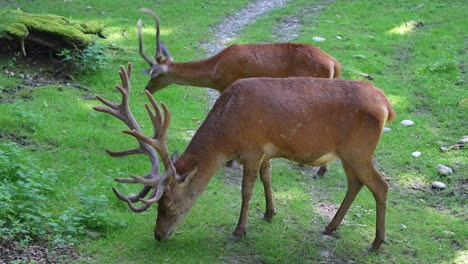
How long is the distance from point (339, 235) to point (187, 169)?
1861mm

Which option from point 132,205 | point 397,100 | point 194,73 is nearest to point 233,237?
point 132,205

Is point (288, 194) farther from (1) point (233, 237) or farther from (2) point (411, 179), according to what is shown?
(2) point (411, 179)

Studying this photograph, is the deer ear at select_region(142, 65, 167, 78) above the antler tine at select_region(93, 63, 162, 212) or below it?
below

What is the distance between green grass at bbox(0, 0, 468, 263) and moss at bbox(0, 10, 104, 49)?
0.57 meters

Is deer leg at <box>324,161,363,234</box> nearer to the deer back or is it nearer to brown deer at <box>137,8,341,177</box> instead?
the deer back

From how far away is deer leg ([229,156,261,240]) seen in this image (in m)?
5.71

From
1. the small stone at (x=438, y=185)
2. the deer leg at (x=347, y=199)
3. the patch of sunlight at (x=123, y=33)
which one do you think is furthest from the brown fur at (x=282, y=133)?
the patch of sunlight at (x=123, y=33)

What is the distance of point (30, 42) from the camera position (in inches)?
397

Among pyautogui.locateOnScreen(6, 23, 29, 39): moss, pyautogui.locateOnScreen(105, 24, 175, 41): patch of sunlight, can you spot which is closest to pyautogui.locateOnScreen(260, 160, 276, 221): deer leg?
pyautogui.locateOnScreen(6, 23, 29, 39): moss

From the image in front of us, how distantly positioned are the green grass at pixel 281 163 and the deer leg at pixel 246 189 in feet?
0.34

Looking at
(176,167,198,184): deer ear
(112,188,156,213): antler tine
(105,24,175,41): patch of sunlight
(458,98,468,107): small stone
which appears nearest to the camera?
(112,188,156,213): antler tine

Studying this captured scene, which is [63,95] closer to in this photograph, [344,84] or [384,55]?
[344,84]

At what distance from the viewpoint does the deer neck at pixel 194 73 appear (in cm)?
848

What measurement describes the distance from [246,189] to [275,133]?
66cm
